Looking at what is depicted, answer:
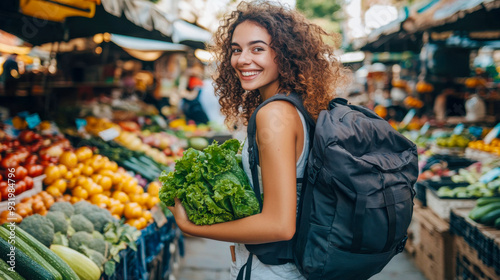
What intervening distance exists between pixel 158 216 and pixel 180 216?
6.83 feet

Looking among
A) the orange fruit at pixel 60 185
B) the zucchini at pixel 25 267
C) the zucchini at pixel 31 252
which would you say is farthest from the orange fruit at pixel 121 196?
the zucchini at pixel 25 267

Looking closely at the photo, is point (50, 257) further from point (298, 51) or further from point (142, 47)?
point (142, 47)

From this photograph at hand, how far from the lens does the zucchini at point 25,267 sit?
1.98 m

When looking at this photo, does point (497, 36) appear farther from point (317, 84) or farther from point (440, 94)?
point (317, 84)

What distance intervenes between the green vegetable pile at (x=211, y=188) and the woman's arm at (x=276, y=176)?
0.11 meters

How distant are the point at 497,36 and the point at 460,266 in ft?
25.1

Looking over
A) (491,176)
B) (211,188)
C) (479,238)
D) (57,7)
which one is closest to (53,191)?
(57,7)

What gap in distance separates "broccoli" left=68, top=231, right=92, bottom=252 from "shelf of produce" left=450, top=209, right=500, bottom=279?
330 centimetres

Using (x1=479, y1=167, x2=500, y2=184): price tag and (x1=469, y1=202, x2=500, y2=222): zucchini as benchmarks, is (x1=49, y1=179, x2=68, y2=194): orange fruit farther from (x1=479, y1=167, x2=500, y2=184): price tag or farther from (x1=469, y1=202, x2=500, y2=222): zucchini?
(x1=479, y1=167, x2=500, y2=184): price tag

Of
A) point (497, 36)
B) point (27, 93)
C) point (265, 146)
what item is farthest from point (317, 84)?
point (497, 36)

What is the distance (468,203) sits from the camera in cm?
416

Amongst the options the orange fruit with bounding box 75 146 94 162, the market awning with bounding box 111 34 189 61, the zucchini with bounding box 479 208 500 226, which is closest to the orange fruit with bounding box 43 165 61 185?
the orange fruit with bounding box 75 146 94 162

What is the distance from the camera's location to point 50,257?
7.12ft

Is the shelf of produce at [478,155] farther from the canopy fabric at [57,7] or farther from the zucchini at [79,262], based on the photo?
the canopy fabric at [57,7]
